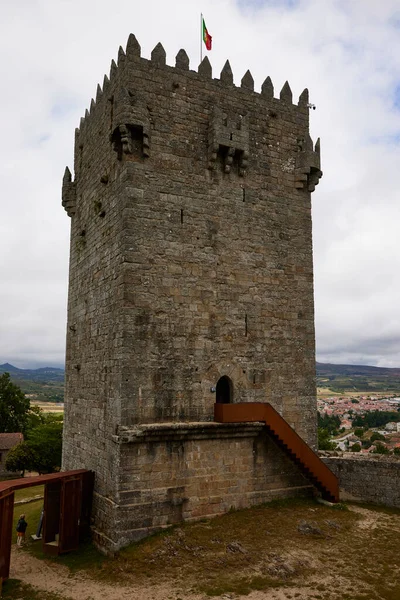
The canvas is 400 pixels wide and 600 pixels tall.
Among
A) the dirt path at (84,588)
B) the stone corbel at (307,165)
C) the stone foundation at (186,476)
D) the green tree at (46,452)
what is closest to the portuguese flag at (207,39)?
the stone corbel at (307,165)

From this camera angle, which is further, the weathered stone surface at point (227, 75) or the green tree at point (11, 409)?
the green tree at point (11, 409)

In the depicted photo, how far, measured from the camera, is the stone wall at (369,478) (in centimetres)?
1614

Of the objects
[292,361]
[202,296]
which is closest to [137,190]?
[202,296]

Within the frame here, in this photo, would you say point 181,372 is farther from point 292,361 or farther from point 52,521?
point 52,521

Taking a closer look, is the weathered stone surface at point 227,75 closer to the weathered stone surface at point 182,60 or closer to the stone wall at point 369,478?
the weathered stone surface at point 182,60

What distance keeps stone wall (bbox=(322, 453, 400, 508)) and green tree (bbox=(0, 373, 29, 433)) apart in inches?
1395

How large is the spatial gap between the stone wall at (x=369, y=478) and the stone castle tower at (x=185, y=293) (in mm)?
1755

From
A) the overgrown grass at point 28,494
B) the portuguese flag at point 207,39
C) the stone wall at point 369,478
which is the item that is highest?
the portuguese flag at point 207,39

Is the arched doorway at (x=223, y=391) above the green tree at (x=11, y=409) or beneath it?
above

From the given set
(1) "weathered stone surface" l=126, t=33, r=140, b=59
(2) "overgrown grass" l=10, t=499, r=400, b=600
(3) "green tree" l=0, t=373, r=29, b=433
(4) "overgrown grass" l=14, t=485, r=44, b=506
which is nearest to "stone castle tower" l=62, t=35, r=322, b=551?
(1) "weathered stone surface" l=126, t=33, r=140, b=59

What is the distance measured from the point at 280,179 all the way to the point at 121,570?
12.6 m

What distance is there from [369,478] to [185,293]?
879cm

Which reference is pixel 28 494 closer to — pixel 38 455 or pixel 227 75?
pixel 38 455

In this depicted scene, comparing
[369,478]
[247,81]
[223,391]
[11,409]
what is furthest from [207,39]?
[11,409]
